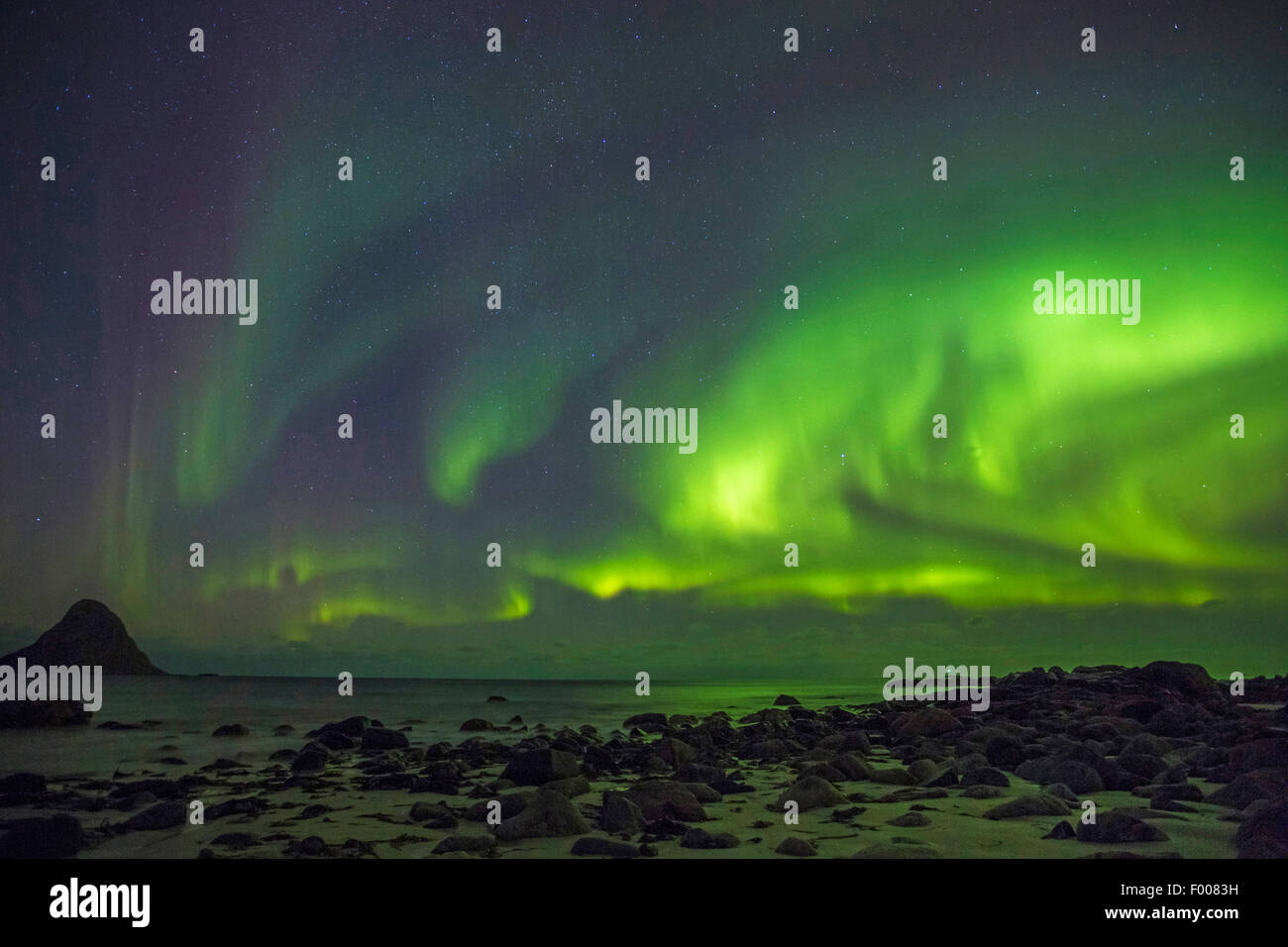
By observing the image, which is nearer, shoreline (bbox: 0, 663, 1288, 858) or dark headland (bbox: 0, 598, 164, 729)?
shoreline (bbox: 0, 663, 1288, 858)

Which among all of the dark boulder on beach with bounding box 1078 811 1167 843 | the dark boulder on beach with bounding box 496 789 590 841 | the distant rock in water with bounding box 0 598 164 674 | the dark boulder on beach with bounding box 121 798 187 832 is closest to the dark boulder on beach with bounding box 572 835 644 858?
the dark boulder on beach with bounding box 496 789 590 841

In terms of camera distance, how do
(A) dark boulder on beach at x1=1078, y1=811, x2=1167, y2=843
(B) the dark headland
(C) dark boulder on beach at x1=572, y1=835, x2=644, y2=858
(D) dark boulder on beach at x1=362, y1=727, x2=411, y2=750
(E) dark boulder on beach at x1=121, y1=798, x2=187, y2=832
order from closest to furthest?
(A) dark boulder on beach at x1=1078, y1=811, x2=1167, y2=843
(C) dark boulder on beach at x1=572, y1=835, x2=644, y2=858
(E) dark boulder on beach at x1=121, y1=798, x2=187, y2=832
(D) dark boulder on beach at x1=362, y1=727, x2=411, y2=750
(B) the dark headland

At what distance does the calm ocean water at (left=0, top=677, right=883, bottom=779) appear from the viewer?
18844 mm

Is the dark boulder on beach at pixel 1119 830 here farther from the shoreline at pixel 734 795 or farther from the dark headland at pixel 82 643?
the dark headland at pixel 82 643

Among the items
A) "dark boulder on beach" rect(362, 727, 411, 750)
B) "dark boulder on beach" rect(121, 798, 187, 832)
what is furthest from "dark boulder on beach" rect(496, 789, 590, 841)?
"dark boulder on beach" rect(362, 727, 411, 750)

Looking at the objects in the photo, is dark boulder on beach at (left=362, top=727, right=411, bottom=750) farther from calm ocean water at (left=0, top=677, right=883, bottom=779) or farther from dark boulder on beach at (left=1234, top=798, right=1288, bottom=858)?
dark boulder on beach at (left=1234, top=798, right=1288, bottom=858)

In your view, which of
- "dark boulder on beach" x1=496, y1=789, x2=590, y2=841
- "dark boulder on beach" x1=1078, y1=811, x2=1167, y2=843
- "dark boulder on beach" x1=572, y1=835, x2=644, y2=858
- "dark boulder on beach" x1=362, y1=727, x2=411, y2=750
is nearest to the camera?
"dark boulder on beach" x1=1078, y1=811, x2=1167, y2=843

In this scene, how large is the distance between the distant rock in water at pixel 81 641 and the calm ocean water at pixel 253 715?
84.2 inches

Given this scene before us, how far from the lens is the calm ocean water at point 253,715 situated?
1884 cm

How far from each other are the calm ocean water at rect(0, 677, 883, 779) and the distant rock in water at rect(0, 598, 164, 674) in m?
2.14

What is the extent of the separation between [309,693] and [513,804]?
42.4 m

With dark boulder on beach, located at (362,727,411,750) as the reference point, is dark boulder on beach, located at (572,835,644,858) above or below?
above
